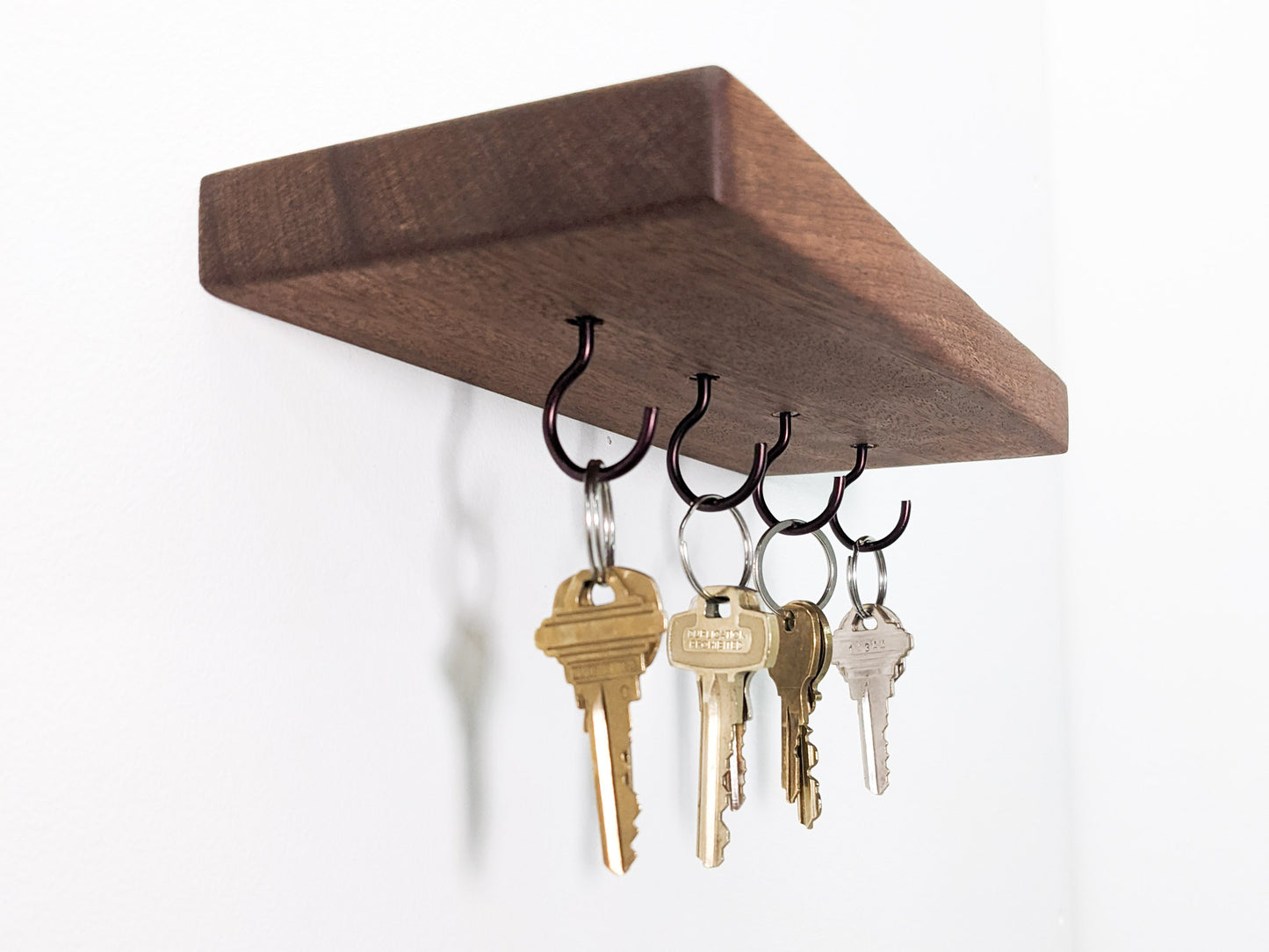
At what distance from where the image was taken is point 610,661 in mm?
429

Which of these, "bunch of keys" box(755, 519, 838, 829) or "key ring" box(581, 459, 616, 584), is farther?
"bunch of keys" box(755, 519, 838, 829)

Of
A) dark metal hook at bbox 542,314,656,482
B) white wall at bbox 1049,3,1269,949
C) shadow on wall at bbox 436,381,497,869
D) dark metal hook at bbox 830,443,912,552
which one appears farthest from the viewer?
white wall at bbox 1049,3,1269,949

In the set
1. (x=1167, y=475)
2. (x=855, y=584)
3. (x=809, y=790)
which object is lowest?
(x=809, y=790)

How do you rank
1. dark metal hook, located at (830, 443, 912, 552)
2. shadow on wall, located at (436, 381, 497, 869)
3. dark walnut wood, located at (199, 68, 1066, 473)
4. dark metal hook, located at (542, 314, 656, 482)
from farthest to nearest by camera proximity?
dark metal hook, located at (830, 443, 912, 552)
shadow on wall, located at (436, 381, 497, 869)
dark metal hook, located at (542, 314, 656, 482)
dark walnut wood, located at (199, 68, 1066, 473)

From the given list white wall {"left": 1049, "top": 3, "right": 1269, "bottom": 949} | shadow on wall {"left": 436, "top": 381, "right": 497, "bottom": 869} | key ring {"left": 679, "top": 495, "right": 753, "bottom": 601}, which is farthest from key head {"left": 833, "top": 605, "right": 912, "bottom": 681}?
white wall {"left": 1049, "top": 3, "right": 1269, "bottom": 949}

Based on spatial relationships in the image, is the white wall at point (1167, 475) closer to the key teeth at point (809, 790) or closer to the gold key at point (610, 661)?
the key teeth at point (809, 790)

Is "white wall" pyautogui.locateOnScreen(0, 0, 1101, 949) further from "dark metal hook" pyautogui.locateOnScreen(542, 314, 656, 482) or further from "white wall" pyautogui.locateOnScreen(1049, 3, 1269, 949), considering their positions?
"white wall" pyautogui.locateOnScreen(1049, 3, 1269, 949)

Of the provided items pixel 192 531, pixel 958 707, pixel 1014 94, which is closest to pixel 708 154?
pixel 192 531

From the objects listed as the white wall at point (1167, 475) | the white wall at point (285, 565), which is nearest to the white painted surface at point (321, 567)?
the white wall at point (285, 565)

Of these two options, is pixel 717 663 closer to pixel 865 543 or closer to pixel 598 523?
pixel 598 523

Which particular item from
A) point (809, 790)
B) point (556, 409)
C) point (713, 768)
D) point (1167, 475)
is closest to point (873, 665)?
point (809, 790)

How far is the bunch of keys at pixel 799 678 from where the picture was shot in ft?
1.89

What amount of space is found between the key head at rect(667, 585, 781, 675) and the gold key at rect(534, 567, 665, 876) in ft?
0.20

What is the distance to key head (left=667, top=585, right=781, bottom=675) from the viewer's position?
48 centimetres
